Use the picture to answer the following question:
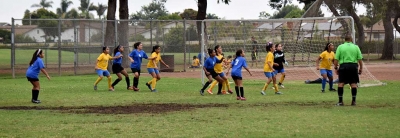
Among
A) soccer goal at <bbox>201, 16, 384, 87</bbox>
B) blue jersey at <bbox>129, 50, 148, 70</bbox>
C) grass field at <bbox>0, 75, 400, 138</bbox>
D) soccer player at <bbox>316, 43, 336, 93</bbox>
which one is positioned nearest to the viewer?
grass field at <bbox>0, 75, 400, 138</bbox>

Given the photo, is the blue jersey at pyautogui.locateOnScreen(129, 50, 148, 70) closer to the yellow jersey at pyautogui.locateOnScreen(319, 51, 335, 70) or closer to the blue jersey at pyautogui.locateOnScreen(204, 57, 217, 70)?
the blue jersey at pyautogui.locateOnScreen(204, 57, 217, 70)

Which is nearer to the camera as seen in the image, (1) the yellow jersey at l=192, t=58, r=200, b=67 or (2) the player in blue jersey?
(2) the player in blue jersey

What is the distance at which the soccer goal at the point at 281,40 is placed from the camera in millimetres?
33156

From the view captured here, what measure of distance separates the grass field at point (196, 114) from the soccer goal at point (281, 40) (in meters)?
7.63

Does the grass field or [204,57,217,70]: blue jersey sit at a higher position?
[204,57,217,70]: blue jersey

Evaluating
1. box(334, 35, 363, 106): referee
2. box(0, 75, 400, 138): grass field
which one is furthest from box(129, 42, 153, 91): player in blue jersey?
box(334, 35, 363, 106): referee

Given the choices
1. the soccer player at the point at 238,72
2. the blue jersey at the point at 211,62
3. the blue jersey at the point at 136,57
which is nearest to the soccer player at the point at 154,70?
the blue jersey at the point at 136,57

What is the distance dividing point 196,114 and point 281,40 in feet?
62.7

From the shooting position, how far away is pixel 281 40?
1401 inches

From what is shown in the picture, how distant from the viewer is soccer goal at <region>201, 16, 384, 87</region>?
109 feet

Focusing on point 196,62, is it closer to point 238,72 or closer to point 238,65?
point 238,65

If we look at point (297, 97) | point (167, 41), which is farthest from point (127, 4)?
point (297, 97)

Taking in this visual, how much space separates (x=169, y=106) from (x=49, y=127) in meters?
5.19

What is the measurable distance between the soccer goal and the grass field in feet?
25.0
